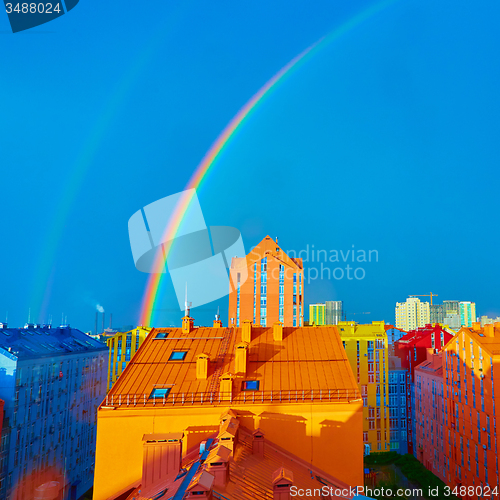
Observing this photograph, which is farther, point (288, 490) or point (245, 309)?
point (245, 309)

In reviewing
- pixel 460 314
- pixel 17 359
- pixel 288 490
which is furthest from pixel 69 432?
pixel 460 314

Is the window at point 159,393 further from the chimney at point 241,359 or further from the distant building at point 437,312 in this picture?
the distant building at point 437,312

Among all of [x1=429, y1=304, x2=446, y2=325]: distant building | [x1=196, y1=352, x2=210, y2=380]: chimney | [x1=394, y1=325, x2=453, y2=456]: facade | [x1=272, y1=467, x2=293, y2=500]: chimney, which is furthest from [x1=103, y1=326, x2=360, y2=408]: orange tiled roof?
[x1=429, y1=304, x2=446, y2=325]: distant building

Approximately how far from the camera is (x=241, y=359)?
22844mm

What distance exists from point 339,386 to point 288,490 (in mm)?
11781

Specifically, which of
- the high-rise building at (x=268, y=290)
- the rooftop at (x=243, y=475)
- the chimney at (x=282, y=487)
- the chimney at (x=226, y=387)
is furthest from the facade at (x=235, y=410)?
the high-rise building at (x=268, y=290)

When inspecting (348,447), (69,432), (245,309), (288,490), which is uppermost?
(245,309)

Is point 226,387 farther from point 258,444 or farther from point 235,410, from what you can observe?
point 258,444

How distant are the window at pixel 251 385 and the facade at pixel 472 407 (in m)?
21.9

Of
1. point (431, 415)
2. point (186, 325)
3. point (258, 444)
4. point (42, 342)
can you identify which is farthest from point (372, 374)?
point (258, 444)

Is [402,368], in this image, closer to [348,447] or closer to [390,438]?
[390,438]

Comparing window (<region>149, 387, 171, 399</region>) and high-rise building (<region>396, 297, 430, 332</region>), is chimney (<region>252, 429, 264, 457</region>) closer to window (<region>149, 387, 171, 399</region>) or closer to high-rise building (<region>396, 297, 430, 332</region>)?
window (<region>149, 387, 171, 399</region>)

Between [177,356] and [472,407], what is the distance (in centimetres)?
2710

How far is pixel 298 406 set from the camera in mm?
20797
